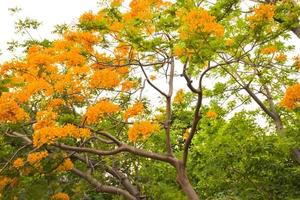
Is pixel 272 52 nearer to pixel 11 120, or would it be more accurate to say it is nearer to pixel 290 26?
pixel 290 26

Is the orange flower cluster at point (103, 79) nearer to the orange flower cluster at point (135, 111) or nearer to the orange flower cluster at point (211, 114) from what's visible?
the orange flower cluster at point (135, 111)

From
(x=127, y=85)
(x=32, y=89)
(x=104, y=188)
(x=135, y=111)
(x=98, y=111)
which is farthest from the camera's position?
(x=104, y=188)

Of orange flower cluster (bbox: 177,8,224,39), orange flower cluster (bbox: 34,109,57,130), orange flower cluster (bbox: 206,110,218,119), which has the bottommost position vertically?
orange flower cluster (bbox: 34,109,57,130)

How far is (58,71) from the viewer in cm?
862

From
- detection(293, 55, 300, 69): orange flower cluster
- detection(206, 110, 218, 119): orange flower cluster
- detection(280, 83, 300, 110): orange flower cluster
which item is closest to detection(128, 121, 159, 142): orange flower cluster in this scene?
detection(280, 83, 300, 110): orange flower cluster

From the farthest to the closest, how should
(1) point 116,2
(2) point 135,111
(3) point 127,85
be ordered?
1. (3) point 127,85
2. (1) point 116,2
3. (2) point 135,111

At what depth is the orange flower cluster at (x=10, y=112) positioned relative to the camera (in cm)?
667

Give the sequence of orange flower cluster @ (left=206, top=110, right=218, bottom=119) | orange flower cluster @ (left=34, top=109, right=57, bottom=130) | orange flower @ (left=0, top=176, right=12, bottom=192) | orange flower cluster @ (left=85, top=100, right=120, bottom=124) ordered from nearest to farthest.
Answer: orange flower cluster @ (left=34, top=109, right=57, bottom=130) < orange flower cluster @ (left=85, top=100, right=120, bottom=124) < orange flower @ (left=0, top=176, right=12, bottom=192) < orange flower cluster @ (left=206, top=110, right=218, bottom=119)

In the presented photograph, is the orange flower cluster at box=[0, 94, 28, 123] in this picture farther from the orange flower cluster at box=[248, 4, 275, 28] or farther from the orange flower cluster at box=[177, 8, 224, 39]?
the orange flower cluster at box=[248, 4, 275, 28]

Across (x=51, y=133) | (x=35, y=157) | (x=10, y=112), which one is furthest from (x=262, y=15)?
(x=35, y=157)

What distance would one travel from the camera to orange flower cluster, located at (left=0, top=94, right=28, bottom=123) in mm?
6669

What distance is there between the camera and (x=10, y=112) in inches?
267

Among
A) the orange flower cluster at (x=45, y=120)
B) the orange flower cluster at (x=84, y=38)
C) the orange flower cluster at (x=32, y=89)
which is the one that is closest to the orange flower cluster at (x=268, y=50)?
the orange flower cluster at (x=84, y=38)

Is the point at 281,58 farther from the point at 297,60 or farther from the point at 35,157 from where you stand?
the point at 35,157
